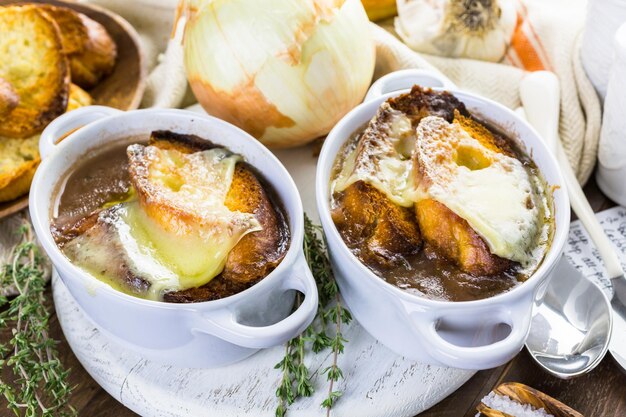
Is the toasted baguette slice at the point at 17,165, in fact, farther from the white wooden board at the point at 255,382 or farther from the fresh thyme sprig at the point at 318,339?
the fresh thyme sprig at the point at 318,339

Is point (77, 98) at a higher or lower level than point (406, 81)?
lower

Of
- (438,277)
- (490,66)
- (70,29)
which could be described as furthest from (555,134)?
(70,29)

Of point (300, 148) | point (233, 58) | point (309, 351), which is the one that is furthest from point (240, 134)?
point (309, 351)

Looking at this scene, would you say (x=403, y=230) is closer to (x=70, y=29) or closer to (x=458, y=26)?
(x=458, y=26)

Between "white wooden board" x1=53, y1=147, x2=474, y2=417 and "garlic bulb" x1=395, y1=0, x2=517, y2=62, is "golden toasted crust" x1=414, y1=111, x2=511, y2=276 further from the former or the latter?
"garlic bulb" x1=395, y1=0, x2=517, y2=62

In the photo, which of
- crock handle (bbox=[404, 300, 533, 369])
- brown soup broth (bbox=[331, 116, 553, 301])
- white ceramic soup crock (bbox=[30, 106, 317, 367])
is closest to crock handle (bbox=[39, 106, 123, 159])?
white ceramic soup crock (bbox=[30, 106, 317, 367])

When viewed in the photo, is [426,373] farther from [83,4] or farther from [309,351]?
[83,4]
